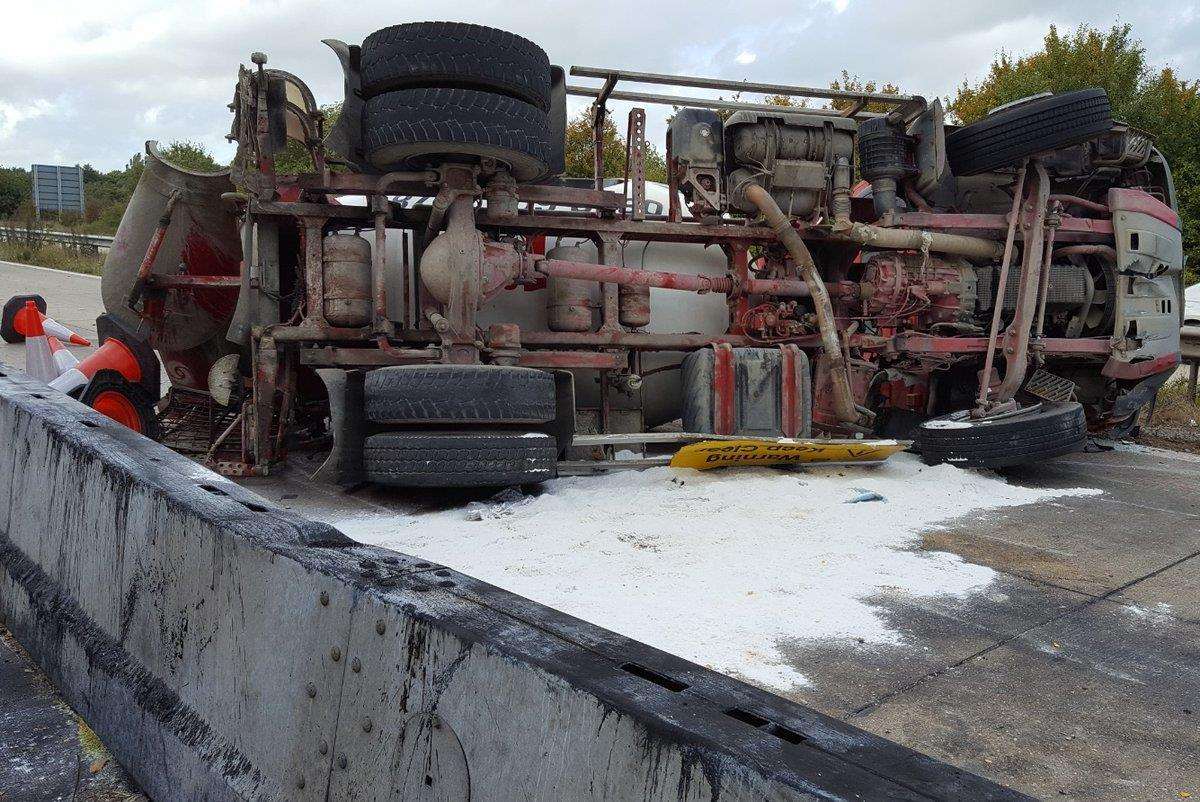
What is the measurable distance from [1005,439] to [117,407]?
213 inches

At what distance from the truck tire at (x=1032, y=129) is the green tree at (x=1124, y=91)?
12.6 metres

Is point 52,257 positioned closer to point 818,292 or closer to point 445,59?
point 445,59

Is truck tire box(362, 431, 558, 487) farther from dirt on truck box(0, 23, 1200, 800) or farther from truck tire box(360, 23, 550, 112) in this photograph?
truck tire box(360, 23, 550, 112)

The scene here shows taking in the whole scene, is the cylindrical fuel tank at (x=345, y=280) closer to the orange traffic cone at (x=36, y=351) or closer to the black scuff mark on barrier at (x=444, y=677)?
the orange traffic cone at (x=36, y=351)

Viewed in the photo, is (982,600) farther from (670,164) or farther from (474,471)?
(670,164)

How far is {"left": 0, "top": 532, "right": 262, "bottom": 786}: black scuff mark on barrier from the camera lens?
1642 mm

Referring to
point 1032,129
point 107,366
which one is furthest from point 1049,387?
point 107,366

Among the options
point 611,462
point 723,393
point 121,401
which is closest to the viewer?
point 611,462

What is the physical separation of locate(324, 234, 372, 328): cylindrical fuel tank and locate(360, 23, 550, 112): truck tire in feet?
2.90

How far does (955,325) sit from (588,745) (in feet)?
19.1

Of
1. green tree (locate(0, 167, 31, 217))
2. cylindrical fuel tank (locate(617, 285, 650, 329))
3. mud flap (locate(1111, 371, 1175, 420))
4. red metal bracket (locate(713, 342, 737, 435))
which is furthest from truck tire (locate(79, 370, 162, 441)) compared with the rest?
green tree (locate(0, 167, 31, 217))

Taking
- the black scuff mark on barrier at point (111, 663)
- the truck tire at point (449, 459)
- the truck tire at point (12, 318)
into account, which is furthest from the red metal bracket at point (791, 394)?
the truck tire at point (12, 318)

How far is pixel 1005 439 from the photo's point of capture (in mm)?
5223

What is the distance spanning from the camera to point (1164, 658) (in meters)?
2.61
